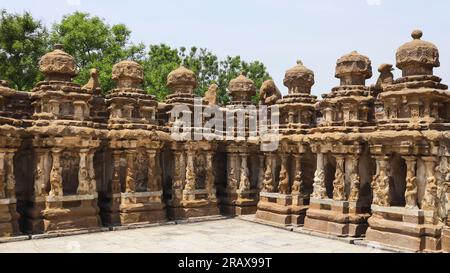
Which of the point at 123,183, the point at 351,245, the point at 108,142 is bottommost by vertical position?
the point at 351,245

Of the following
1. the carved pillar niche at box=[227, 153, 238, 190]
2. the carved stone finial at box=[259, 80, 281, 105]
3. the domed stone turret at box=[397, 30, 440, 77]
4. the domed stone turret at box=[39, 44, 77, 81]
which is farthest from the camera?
the carved pillar niche at box=[227, 153, 238, 190]

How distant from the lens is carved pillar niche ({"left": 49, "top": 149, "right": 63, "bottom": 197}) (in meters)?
13.4

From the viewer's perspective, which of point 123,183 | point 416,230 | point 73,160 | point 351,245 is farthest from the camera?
point 123,183

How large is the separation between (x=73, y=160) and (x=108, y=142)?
1.23m

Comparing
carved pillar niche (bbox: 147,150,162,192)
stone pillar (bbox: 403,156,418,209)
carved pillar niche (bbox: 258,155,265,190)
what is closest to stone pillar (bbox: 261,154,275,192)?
carved pillar niche (bbox: 258,155,265,190)

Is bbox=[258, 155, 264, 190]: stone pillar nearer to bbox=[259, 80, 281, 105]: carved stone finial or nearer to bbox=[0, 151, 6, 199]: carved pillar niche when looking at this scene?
bbox=[259, 80, 281, 105]: carved stone finial

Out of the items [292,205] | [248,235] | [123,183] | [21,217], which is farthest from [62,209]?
[292,205]

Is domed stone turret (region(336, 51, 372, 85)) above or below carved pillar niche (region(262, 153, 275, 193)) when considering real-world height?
above

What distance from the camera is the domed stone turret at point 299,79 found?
15.8 m

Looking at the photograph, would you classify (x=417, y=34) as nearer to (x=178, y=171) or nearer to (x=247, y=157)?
(x=247, y=157)

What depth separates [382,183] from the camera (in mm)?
12031

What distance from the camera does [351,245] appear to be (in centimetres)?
1239

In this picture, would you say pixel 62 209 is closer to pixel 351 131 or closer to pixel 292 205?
pixel 292 205

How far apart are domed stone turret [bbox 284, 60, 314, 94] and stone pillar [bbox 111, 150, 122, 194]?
6.15 m
